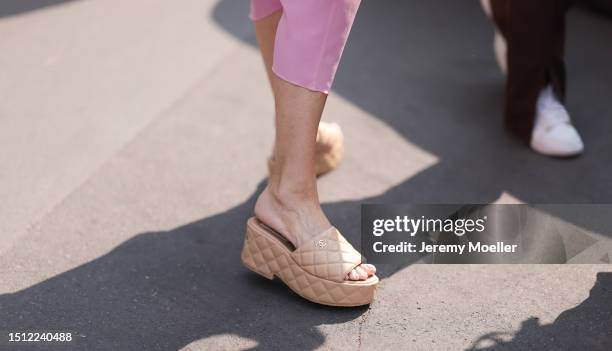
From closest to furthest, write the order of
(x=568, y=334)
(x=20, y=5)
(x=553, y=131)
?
(x=568, y=334)
(x=553, y=131)
(x=20, y=5)

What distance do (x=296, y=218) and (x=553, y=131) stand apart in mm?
1061

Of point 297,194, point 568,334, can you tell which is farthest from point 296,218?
point 568,334

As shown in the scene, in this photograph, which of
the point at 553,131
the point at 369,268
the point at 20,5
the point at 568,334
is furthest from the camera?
the point at 20,5

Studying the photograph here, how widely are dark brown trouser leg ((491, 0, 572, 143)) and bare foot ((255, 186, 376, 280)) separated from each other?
1018mm

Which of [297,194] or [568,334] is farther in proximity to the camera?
[297,194]

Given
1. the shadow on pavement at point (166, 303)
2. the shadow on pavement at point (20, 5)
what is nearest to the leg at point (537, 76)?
the shadow on pavement at point (166, 303)

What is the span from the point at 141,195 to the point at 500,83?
1423mm

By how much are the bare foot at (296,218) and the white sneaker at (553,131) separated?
96cm

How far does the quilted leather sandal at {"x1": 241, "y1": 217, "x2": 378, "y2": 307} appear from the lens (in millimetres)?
1949

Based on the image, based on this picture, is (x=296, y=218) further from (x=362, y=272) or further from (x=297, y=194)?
(x=362, y=272)

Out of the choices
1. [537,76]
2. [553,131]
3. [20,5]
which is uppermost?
[537,76]

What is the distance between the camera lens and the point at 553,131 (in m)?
2.71

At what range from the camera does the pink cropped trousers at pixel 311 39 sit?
1.87m

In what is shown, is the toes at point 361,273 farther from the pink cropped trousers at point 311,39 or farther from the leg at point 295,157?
the pink cropped trousers at point 311,39
